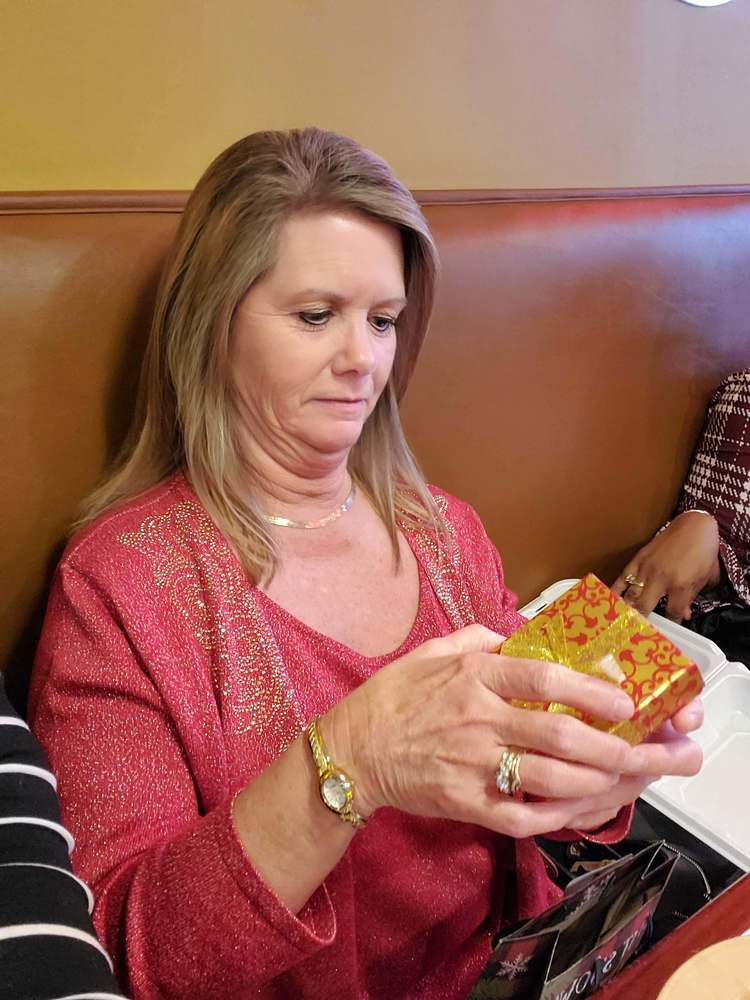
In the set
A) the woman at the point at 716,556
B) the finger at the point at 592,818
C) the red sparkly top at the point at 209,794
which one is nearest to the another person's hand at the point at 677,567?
the woman at the point at 716,556

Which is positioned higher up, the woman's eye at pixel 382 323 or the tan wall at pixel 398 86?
the tan wall at pixel 398 86

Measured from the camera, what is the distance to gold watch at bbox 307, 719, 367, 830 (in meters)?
0.68

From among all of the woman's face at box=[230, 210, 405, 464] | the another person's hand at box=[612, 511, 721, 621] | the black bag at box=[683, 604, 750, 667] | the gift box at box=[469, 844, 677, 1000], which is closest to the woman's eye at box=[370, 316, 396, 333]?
the woman's face at box=[230, 210, 405, 464]

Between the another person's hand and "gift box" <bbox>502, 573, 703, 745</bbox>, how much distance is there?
39.7 inches

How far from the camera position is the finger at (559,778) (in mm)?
615

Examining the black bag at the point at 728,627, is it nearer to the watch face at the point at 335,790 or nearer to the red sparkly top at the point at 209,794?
the red sparkly top at the point at 209,794

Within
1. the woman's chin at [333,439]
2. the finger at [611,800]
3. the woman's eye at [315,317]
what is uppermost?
the woman's eye at [315,317]

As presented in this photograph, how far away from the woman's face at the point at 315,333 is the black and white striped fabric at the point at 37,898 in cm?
43

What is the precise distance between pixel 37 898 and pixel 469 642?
A: 37cm

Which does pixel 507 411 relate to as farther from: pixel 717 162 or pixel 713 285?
pixel 717 162

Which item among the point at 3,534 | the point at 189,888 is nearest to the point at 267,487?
the point at 3,534

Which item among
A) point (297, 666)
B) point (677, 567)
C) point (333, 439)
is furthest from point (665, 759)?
point (677, 567)

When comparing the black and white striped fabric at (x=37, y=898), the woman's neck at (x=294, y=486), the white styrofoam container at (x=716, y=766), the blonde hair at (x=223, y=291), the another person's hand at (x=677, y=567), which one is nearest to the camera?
the black and white striped fabric at (x=37, y=898)

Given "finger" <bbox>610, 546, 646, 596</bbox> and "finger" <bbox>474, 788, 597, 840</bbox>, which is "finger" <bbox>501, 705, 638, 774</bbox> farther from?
"finger" <bbox>610, 546, 646, 596</bbox>
